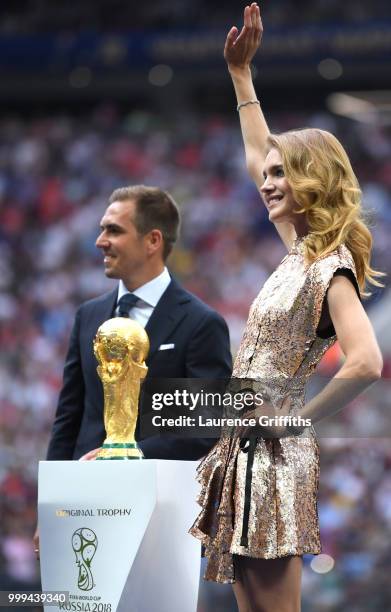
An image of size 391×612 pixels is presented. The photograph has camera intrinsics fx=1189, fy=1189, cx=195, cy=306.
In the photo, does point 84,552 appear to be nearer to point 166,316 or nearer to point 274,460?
point 274,460

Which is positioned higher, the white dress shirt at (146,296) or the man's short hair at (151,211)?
the man's short hair at (151,211)

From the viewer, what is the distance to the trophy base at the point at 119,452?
301 cm

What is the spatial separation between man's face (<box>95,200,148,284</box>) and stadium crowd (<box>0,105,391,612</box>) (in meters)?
4.14

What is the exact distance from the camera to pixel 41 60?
1625 centimetres

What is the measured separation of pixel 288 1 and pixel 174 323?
42.7 feet

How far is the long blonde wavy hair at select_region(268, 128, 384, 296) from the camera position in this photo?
2.85 meters

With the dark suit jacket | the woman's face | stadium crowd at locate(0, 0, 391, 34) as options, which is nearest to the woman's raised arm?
the woman's face

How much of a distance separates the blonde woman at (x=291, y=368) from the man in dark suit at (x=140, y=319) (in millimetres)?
838

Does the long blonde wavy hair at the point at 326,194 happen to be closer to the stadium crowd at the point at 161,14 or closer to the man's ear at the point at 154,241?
the man's ear at the point at 154,241

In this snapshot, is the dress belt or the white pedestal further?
the white pedestal

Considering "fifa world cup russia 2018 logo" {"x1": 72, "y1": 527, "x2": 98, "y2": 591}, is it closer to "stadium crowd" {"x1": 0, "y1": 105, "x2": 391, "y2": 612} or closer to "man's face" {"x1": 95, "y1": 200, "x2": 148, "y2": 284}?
"man's face" {"x1": 95, "y1": 200, "x2": 148, "y2": 284}

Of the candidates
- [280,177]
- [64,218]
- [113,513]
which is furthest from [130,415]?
[64,218]

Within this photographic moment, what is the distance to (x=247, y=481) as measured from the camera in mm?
2721

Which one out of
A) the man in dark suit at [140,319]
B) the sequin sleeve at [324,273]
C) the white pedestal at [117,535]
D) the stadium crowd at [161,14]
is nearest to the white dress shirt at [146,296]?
the man in dark suit at [140,319]
